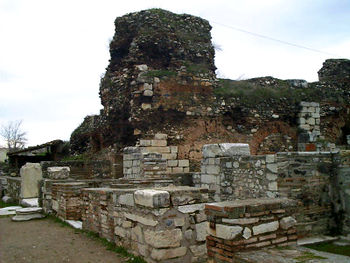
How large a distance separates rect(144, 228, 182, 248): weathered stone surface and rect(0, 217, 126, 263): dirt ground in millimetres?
749

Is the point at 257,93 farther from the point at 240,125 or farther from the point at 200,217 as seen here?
the point at 200,217

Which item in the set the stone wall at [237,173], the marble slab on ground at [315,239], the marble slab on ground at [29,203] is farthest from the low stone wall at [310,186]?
the marble slab on ground at [29,203]

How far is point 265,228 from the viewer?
3824 millimetres

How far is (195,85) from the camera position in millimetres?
13109

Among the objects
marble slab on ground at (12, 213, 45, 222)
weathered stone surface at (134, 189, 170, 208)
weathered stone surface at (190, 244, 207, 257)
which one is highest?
weathered stone surface at (134, 189, 170, 208)

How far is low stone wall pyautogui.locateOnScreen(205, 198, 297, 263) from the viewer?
143 inches

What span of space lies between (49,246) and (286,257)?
4525 millimetres

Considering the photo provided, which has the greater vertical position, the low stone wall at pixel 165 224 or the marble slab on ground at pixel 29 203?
the low stone wall at pixel 165 224

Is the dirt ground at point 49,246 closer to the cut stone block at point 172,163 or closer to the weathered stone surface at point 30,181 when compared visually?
the cut stone block at point 172,163

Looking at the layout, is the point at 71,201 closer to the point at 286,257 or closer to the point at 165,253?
the point at 165,253

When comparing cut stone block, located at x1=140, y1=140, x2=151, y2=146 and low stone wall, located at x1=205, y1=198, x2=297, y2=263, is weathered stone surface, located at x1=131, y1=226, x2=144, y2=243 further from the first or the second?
cut stone block, located at x1=140, y1=140, x2=151, y2=146

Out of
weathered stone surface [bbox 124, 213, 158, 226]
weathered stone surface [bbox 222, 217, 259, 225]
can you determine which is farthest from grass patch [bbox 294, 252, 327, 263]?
weathered stone surface [bbox 124, 213, 158, 226]

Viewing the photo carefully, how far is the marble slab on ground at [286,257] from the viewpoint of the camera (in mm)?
3249

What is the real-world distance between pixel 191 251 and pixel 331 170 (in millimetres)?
4514
